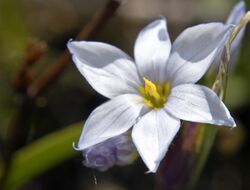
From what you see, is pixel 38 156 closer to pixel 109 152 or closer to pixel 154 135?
pixel 109 152

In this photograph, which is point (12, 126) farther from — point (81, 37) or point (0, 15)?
point (0, 15)

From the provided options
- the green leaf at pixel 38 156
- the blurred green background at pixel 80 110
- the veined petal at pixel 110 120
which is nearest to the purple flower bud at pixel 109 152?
the veined petal at pixel 110 120

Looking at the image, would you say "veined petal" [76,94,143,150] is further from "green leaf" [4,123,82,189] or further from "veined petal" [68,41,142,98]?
"green leaf" [4,123,82,189]

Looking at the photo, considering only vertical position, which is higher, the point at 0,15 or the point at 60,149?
the point at 0,15

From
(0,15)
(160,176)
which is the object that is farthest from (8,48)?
(160,176)

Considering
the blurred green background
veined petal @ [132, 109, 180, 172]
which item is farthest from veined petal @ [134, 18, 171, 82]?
the blurred green background

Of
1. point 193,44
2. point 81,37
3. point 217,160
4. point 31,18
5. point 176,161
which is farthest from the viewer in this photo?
point 31,18

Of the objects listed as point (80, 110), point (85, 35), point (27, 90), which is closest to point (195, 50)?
point (85, 35)
